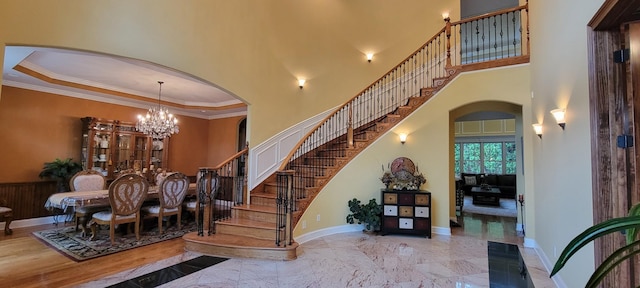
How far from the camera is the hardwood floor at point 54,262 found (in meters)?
3.32

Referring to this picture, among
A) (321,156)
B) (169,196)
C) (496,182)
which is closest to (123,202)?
(169,196)

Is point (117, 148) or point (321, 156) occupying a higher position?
point (117, 148)

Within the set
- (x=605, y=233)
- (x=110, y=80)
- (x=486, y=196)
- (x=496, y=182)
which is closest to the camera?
(x=605, y=233)

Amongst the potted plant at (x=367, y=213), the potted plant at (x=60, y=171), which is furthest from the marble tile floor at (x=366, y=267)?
the potted plant at (x=60, y=171)

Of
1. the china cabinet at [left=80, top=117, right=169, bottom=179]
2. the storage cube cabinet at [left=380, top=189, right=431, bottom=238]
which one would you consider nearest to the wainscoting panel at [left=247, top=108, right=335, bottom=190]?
the storage cube cabinet at [left=380, top=189, right=431, bottom=238]

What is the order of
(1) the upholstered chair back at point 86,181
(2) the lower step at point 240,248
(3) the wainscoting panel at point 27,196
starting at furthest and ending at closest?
(3) the wainscoting panel at point 27,196, (1) the upholstered chair back at point 86,181, (2) the lower step at point 240,248

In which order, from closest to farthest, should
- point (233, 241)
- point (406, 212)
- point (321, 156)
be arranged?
point (233, 241), point (406, 212), point (321, 156)

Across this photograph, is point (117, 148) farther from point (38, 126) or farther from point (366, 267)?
point (366, 267)

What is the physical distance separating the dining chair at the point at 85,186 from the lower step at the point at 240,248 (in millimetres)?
1949

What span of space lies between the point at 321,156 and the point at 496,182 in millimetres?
8816

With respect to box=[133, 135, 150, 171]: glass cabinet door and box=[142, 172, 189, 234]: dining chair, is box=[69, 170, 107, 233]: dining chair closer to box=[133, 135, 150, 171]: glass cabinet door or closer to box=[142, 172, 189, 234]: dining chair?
box=[142, 172, 189, 234]: dining chair

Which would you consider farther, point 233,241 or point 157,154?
point 157,154

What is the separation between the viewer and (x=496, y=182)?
1150 cm

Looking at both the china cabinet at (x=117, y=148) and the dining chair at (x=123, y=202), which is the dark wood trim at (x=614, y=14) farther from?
the china cabinet at (x=117, y=148)
